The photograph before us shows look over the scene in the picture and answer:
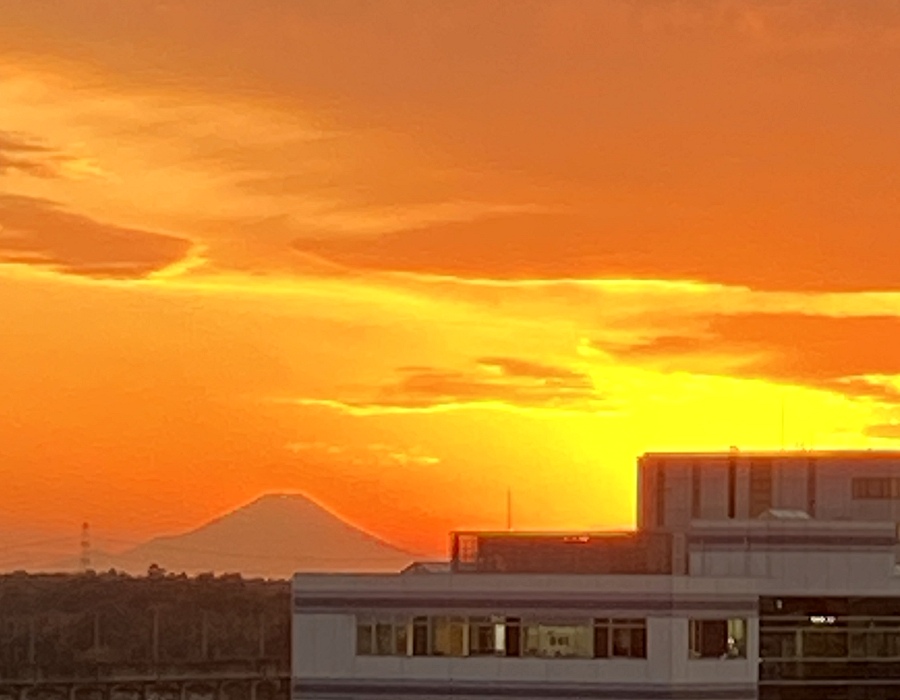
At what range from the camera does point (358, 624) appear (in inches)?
2977

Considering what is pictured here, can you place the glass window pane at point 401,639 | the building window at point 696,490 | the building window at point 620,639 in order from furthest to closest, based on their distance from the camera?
1. the building window at point 696,490
2. the glass window pane at point 401,639
3. the building window at point 620,639

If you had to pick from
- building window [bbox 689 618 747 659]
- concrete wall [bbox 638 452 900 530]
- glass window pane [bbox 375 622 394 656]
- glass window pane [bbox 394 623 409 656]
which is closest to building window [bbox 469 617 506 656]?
glass window pane [bbox 394 623 409 656]

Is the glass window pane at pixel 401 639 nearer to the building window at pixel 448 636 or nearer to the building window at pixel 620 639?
the building window at pixel 448 636

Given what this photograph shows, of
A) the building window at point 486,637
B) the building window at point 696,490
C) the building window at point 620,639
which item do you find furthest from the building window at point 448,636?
the building window at point 696,490

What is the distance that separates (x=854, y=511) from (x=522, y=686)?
21.4 m

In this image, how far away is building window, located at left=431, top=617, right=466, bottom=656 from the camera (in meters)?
74.8

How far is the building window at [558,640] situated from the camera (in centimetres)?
7338

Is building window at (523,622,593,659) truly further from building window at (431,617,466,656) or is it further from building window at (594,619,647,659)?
building window at (431,617,466,656)

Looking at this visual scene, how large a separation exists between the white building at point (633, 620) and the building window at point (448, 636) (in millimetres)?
44

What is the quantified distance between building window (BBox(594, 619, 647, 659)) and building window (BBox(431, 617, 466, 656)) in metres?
4.30

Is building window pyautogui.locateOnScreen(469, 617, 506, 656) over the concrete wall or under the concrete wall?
under

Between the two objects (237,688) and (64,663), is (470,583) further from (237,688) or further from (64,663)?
(64,663)

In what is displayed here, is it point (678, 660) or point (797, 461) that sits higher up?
point (797, 461)

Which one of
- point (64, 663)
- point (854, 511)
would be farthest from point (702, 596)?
point (64, 663)
